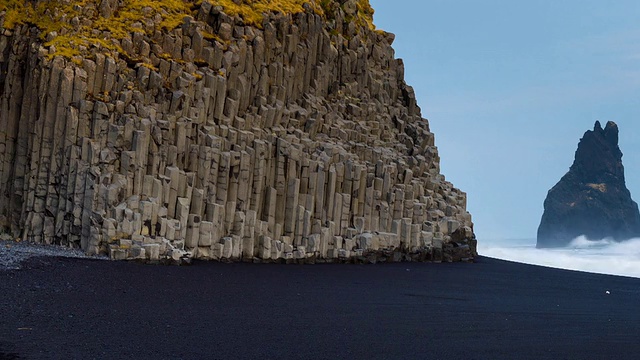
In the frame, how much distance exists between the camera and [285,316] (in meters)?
18.1

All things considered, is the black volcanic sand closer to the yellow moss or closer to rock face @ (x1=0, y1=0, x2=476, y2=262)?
rock face @ (x1=0, y1=0, x2=476, y2=262)

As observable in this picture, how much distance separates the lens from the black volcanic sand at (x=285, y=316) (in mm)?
14008

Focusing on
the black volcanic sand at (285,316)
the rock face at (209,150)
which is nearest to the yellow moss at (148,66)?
the rock face at (209,150)

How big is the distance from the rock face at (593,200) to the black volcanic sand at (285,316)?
79.5 meters

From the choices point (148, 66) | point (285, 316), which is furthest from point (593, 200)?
point (285, 316)

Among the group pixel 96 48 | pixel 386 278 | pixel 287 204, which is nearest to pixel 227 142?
pixel 287 204

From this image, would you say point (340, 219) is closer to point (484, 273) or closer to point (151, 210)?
point (484, 273)

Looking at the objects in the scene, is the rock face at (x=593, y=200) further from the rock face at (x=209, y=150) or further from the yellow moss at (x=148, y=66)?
the yellow moss at (x=148, y=66)

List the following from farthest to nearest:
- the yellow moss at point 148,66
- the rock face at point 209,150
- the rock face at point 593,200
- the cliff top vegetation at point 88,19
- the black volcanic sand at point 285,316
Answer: the rock face at point 593,200, the yellow moss at point 148,66, the cliff top vegetation at point 88,19, the rock face at point 209,150, the black volcanic sand at point 285,316

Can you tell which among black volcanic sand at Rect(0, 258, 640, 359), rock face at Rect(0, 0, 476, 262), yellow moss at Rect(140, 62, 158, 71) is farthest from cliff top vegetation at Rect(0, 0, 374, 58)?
black volcanic sand at Rect(0, 258, 640, 359)

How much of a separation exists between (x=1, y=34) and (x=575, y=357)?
26598 mm

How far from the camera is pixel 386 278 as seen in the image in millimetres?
29609

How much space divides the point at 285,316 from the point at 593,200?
9612 centimetres

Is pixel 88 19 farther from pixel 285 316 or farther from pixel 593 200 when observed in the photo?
pixel 593 200
